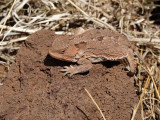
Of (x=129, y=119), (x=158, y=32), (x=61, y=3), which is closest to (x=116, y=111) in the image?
(x=129, y=119)

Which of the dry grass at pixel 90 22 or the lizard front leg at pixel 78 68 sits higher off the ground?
the dry grass at pixel 90 22

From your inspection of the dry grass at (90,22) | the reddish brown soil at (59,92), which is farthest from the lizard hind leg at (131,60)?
the reddish brown soil at (59,92)

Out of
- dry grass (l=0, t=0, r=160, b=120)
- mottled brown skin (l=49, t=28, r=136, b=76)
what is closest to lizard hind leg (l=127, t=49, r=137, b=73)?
mottled brown skin (l=49, t=28, r=136, b=76)

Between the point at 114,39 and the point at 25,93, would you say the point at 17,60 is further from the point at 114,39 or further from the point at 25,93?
the point at 114,39

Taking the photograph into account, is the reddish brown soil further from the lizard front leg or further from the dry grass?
the dry grass

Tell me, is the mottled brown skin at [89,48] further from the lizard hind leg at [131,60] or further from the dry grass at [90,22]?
the dry grass at [90,22]
